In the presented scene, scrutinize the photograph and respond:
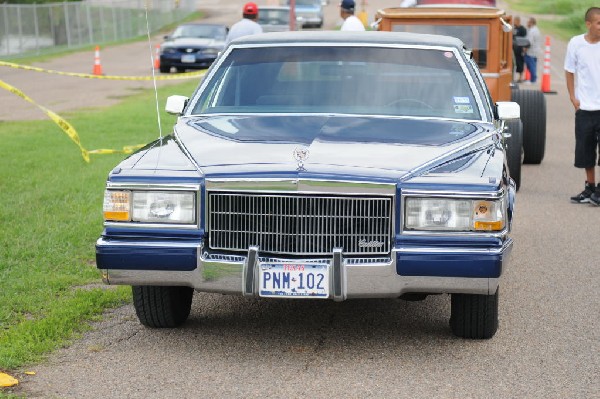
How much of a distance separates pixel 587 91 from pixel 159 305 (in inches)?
241

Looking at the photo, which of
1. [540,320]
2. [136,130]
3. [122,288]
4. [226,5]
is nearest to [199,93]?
[122,288]

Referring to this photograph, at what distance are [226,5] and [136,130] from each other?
5440cm

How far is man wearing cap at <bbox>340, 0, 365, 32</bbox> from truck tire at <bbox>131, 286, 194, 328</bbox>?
9.28m

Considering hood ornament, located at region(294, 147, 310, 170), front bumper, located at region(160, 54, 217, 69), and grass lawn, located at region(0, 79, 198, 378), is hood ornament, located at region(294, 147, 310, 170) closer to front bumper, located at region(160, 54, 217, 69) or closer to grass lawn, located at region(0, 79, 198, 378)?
grass lawn, located at region(0, 79, 198, 378)

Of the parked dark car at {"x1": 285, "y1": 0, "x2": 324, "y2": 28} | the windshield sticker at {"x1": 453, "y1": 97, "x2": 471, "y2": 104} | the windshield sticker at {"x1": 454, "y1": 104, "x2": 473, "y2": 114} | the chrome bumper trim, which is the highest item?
the windshield sticker at {"x1": 453, "y1": 97, "x2": 471, "y2": 104}

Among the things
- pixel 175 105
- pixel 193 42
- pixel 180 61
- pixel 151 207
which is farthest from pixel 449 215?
pixel 193 42

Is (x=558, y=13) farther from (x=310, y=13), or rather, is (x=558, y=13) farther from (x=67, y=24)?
(x=67, y=24)

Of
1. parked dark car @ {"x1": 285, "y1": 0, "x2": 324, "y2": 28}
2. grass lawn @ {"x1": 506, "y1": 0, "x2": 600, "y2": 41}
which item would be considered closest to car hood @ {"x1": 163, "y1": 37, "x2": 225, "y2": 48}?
parked dark car @ {"x1": 285, "y1": 0, "x2": 324, "y2": 28}

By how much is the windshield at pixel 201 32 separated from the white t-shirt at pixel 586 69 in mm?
23646

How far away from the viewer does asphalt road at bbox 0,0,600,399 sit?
5.42 metres

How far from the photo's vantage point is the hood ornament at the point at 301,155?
584 centimetres

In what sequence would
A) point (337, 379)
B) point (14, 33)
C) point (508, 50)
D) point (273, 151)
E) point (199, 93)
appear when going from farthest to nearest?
point (14, 33)
point (508, 50)
point (199, 93)
point (273, 151)
point (337, 379)

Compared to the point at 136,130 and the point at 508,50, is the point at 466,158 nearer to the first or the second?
the point at 508,50

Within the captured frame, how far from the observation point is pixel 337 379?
18.2 feet
